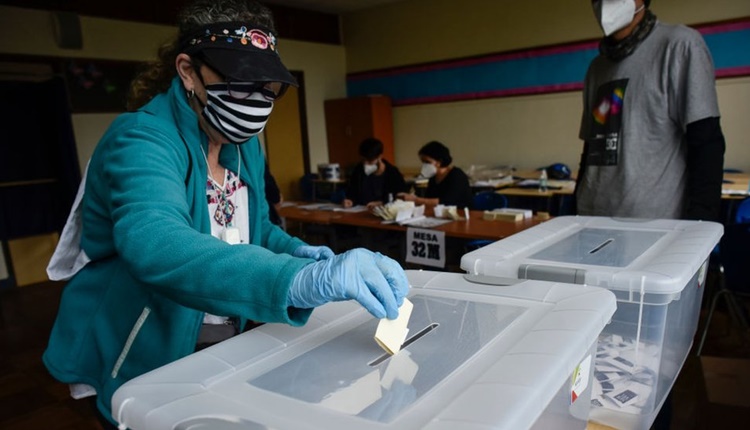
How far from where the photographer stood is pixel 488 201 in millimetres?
4027

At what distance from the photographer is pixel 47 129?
4.64 meters

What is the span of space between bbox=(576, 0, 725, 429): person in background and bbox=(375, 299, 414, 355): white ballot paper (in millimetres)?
1280

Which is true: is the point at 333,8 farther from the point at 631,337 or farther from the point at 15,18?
the point at 631,337

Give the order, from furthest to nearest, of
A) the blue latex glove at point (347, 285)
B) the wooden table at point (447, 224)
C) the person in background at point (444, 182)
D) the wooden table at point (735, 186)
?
the person in background at point (444, 182) < the wooden table at point (735, 186) < the wooden table at point (447, 224) < the blue latex glove at point (347, 285)

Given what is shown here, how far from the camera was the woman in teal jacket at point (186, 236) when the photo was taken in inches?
23.9

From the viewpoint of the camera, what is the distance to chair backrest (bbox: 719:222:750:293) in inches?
84.4

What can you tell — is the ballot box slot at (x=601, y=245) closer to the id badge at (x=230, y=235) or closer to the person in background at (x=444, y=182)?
the id badge at (x=230, y=235)

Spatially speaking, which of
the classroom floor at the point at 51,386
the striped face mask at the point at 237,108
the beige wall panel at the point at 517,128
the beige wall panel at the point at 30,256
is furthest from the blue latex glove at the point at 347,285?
the beige wall panel at the point at 517,128

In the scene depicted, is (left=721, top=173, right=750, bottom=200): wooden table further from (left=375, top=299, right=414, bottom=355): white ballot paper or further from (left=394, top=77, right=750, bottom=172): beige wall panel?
(left=375, top=299, right=414, bottom=355): white ballot paper

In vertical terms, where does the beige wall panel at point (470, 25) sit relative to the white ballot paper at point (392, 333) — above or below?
above

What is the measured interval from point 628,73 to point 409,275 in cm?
117

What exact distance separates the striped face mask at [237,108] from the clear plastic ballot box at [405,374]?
1.27 ft

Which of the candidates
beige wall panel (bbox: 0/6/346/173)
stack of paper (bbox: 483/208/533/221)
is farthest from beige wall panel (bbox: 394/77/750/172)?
stack of paper (bbox: 483/208/533/221)

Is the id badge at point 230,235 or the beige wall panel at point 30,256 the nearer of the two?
the id badge at point 230,235
